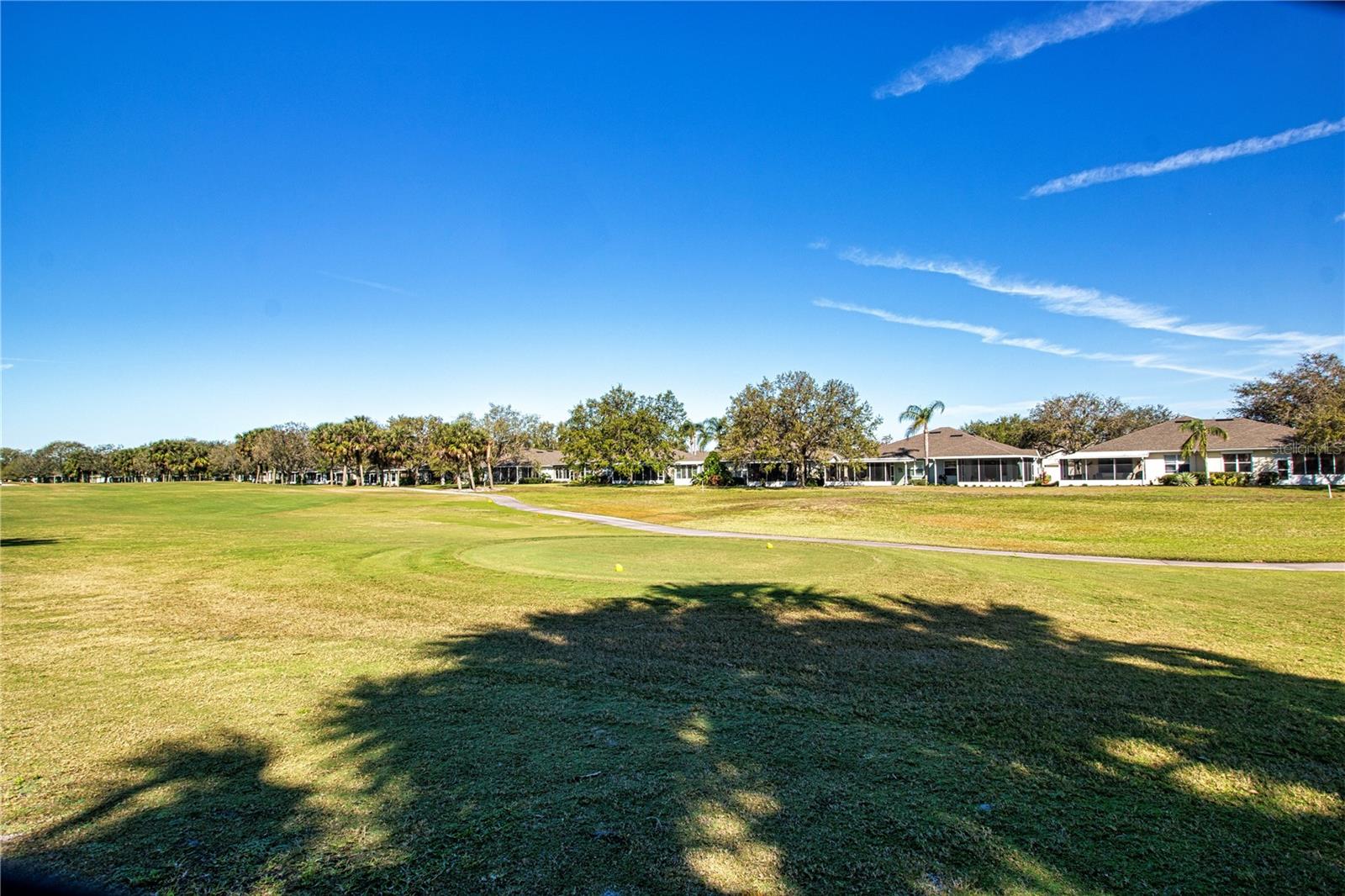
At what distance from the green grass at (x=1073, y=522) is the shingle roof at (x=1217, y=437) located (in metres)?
17.1

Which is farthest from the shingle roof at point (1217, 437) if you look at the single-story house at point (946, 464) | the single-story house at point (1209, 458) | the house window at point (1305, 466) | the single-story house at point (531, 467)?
the single-story house at point (531, 467)

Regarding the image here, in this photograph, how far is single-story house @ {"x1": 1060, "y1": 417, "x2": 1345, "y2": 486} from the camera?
152 feet

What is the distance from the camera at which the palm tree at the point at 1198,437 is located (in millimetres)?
47094

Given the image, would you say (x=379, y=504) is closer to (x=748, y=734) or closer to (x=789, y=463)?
(x=789, y=463)

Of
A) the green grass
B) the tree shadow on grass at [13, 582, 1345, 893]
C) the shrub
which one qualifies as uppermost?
the shrub

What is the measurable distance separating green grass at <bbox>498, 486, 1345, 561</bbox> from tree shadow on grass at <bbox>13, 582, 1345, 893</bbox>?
50.9ft

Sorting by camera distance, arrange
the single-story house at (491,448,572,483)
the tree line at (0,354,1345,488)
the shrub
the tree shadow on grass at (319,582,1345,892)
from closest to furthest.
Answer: the tree shadow on grass at (319,582,1345,892), the tree line at (0,354,1345,488), the shrub, the single-story house at (491,448,572,483)

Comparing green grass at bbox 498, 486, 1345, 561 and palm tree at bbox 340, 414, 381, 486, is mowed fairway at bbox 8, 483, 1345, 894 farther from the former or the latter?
palm tree at bbox 340, 414, 381, 486

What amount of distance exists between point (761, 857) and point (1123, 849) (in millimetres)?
1983

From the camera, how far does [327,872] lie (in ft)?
11.0

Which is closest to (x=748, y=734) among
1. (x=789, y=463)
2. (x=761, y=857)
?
(x=761, y=857)

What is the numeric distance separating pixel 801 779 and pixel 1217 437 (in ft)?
212

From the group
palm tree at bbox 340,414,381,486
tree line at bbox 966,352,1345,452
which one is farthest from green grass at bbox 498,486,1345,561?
palm tree at bbox 340,414,381,486

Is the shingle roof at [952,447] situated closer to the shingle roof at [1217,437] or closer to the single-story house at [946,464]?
the single-story house at [946,464]
